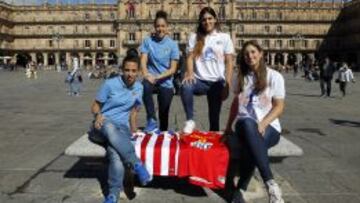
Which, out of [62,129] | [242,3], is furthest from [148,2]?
[62,129]

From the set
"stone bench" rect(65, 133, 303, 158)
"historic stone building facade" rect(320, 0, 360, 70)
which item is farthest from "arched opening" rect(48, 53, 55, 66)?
"stone bench" rect(65, 133, 303, 158)

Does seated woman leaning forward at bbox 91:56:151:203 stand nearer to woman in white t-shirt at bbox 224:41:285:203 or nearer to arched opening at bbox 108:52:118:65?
woman in white t-shirt at bbox 224:41:285:203

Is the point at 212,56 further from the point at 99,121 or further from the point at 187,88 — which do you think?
the point at 99,121

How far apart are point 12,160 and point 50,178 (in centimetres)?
137

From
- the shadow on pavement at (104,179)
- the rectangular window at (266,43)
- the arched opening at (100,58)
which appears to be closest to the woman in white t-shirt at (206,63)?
the shadow on pavement at (104,179)

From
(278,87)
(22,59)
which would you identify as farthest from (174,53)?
(22,59)

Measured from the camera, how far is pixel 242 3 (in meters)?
109

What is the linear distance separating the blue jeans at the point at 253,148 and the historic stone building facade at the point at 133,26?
98218 millimetres

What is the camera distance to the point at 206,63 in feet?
22.5

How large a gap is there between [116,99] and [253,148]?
1550 millimetres

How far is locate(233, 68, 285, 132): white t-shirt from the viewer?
5664 mm

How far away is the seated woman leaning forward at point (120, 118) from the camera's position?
18.2 ft

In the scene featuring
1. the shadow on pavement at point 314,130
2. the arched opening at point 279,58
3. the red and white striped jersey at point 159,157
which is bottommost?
the shadow on pavement at point 314,130

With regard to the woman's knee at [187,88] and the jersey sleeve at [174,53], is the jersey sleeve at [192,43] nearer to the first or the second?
the jersey sleeve at [174,53]
